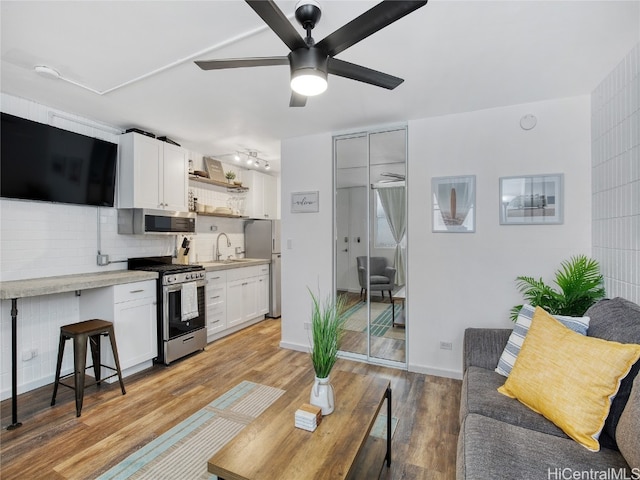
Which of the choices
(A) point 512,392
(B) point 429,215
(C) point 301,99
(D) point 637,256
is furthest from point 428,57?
(A) point 512,392

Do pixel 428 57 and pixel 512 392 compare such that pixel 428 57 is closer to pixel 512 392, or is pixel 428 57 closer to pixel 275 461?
pixel 512 392

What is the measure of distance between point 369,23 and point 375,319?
292 centimetres

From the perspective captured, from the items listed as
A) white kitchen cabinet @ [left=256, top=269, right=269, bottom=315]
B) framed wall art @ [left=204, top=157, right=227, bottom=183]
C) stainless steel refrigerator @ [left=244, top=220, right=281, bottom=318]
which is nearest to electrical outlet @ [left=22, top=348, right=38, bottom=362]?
white kitchen cabinet @ [left=256, top=269, right=269, bottom=315]

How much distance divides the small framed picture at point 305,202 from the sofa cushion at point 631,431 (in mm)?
2961

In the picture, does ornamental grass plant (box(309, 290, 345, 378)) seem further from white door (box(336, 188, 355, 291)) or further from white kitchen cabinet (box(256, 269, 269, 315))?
white kitchen cabinet (box(256, 269, 269, 315))

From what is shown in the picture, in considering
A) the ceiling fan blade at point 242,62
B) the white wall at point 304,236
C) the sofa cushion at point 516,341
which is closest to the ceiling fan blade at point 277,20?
the ceiling fan blade at point 242,62

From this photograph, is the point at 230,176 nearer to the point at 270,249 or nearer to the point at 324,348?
the point at 270,249

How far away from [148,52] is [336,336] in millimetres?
2160

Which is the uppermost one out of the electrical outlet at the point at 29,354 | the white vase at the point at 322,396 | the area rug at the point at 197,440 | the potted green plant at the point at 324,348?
the potted green plant at the point at 324,348

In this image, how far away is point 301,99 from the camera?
196cm

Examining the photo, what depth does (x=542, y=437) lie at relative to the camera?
4.61ft

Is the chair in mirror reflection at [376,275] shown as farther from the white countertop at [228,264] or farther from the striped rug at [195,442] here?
the white countertop at [228,264]

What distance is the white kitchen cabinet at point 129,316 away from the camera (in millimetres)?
2975

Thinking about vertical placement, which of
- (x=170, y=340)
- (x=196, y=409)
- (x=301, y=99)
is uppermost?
(x=301, y=99)
